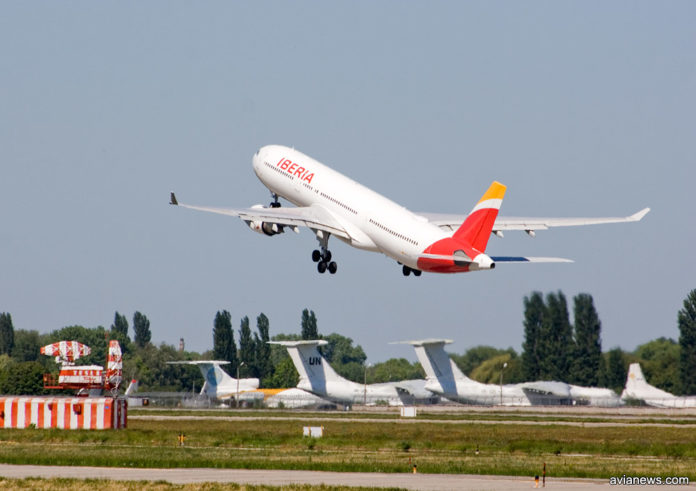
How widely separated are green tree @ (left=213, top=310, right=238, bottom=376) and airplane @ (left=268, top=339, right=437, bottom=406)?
38.3m

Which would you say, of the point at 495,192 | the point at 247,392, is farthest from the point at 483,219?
the point at 247,392

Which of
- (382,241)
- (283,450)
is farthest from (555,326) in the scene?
(283,450)

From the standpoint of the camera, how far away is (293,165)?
253 feet

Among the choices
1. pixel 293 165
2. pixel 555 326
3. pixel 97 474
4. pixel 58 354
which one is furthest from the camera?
pixel 555 326

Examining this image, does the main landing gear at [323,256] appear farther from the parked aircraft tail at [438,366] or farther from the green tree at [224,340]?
the green tree at [224,340]

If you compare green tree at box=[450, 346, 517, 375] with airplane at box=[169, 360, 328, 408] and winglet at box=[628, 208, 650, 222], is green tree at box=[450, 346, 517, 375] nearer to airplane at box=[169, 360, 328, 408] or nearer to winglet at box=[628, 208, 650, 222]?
airplane at box=[169, 360, 328, 408]

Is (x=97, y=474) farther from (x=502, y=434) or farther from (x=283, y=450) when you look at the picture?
(x=502, y=434)

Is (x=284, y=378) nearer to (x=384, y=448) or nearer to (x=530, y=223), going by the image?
(x=530, y=223)

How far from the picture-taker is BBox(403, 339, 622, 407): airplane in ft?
385

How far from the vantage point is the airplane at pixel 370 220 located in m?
64.2

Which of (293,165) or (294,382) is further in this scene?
(294,382)

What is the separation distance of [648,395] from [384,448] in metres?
68.4

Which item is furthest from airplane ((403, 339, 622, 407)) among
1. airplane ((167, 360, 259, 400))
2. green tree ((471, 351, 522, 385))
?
airplane ((167, 360, 259, 400))

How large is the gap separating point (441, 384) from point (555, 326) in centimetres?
2415
